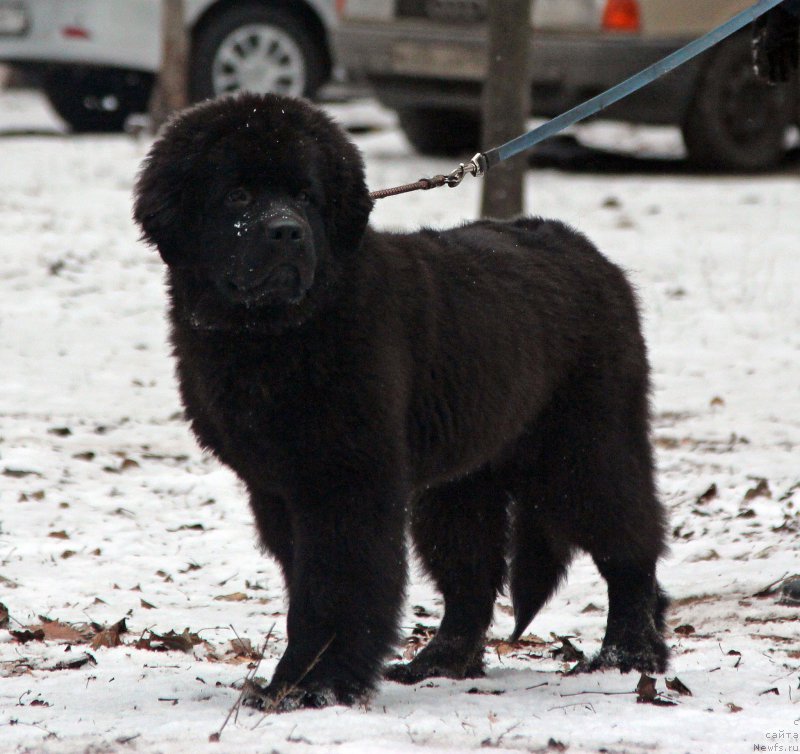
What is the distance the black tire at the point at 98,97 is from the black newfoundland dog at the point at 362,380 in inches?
388

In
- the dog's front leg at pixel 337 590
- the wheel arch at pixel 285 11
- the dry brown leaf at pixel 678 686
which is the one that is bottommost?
the dry brown leaf at pixel 678 686

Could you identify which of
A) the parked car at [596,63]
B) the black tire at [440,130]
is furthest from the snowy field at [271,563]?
the black tire at [440,130]

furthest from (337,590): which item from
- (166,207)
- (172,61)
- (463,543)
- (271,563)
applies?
(172,61)

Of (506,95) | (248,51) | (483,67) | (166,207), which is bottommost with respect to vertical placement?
(166,207)

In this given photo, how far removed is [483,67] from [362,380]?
7.20 m

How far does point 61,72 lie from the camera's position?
13219 mm

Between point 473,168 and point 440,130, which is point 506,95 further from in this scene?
point 440,130

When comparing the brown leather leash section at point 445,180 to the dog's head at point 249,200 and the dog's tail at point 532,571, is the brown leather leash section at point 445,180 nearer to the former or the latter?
the dog's head at point 249,200

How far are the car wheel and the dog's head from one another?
8435mm

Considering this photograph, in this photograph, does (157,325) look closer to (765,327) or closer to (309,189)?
(765,327)

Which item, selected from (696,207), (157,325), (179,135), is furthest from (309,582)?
(696,207)

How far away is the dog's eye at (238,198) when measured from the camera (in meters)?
3.71

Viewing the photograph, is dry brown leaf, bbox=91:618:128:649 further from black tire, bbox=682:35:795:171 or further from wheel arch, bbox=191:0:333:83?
wheel arch, bbox=191:0:333:83

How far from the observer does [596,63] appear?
10.2 meters
